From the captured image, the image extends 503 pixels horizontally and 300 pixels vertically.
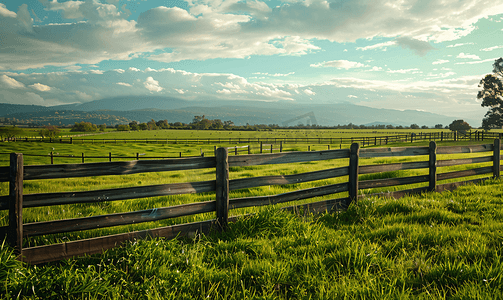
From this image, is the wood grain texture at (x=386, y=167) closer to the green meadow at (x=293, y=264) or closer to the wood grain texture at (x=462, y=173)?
the wood grain texture at (x=462, y=173)

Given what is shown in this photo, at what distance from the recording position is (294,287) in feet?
10.5

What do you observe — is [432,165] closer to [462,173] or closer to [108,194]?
[462,173]

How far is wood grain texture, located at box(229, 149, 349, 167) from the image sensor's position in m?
5.48

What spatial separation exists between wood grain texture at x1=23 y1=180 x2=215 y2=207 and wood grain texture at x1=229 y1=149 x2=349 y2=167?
0.67 metres

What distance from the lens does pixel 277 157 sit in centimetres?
592

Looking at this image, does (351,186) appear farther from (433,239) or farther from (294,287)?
(294,287)

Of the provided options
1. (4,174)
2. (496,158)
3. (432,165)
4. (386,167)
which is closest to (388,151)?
(386,167)

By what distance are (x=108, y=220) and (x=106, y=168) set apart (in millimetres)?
842

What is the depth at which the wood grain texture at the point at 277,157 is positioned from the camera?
5477mm

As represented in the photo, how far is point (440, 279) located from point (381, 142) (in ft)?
199

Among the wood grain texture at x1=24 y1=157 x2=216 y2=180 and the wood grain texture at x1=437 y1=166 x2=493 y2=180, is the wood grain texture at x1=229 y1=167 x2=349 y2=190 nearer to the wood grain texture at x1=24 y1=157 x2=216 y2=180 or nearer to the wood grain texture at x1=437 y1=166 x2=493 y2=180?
the wood grain texture at x1=24 y1=157 x2=216 y2=180

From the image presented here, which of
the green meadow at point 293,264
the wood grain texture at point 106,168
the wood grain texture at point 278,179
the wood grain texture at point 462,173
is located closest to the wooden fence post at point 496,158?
the wood grain texture at point 462,173

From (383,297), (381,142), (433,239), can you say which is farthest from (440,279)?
(381,142)

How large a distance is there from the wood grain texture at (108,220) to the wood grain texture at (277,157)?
957 millimetres
